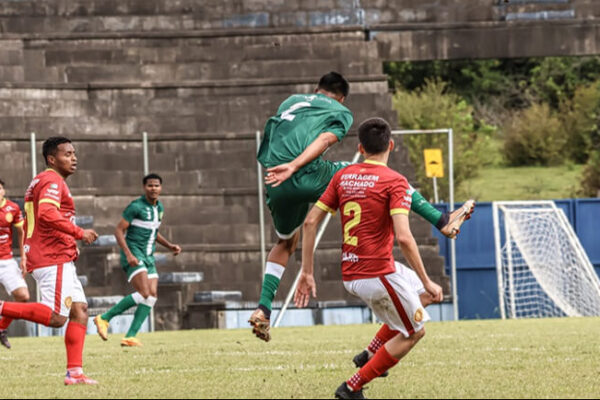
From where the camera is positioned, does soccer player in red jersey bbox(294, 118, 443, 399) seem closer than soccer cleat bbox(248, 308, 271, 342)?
Yes

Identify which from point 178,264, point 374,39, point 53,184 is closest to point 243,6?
point 374,39

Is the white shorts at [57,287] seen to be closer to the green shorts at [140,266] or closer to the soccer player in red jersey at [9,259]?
Result: the soccer player in red jersey at [9,259]

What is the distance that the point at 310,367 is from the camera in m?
10.9

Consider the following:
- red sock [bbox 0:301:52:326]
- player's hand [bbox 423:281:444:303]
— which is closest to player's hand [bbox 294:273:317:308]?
player's hand [bbox 423:281:444:303]

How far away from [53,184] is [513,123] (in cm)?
4096

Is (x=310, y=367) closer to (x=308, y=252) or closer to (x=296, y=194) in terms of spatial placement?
(x=296, y=194)

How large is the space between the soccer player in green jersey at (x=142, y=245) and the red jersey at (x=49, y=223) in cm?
682

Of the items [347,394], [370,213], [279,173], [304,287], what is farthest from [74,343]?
[370,213]

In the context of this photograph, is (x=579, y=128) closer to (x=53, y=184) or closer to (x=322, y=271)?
(x=322, y=271)

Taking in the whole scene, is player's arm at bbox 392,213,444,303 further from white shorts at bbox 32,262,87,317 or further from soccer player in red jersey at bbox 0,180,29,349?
soccer player in red jersey at bbox 0,180,29,349

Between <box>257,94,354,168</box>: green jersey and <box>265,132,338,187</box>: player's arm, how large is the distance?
199mm

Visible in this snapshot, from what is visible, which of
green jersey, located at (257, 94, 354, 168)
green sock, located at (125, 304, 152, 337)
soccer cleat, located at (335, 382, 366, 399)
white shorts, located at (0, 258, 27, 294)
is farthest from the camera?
green sock, located at (125, 304, 152, 337)

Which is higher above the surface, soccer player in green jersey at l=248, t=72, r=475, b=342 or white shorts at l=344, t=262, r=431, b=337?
soccer player in green jersey at l=248, t=72, r=475, b=342

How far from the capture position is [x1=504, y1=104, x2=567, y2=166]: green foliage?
157 ft
